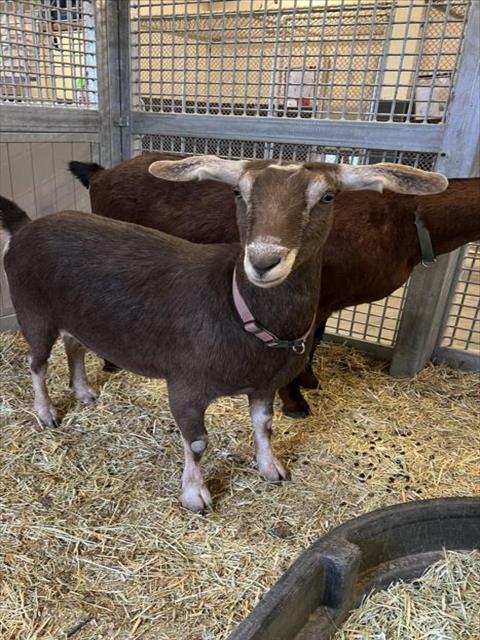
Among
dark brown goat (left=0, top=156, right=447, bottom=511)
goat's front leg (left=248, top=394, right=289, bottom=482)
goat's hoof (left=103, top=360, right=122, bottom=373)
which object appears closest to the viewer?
dark brown goat (left=0, top=156, right=447, bottom=511)

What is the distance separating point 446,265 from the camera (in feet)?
9.36

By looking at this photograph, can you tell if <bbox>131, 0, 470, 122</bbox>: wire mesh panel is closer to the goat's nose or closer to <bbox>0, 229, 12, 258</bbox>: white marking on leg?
<bbox>0, 229, 12, 258</bbox>: white marking on leg

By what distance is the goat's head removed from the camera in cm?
135

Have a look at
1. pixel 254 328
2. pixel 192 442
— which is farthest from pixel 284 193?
pixel 192 442

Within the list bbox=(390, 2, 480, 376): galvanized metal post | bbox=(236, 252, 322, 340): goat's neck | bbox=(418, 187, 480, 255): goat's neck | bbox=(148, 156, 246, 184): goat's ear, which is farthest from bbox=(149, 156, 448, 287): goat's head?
bbox=(390, 2, 480, 376): galvanized metal post

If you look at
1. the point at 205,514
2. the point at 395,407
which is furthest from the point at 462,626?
the point at 395,407

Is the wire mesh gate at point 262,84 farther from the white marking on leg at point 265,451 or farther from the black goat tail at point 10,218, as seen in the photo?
the white marking on leg at point 265,451

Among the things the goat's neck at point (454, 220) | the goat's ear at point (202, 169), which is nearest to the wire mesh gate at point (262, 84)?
the goat's neck at point (454, 220)

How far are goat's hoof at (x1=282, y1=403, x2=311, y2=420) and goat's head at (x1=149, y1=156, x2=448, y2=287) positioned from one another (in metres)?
1.30

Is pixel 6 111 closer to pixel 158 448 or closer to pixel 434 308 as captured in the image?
pixel 158 448

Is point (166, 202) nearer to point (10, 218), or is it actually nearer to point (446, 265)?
point (10, 218)

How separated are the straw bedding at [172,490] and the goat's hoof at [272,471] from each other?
4 cm

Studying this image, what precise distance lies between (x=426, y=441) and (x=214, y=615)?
4.81 ft

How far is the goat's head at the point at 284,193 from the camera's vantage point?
1.35m
